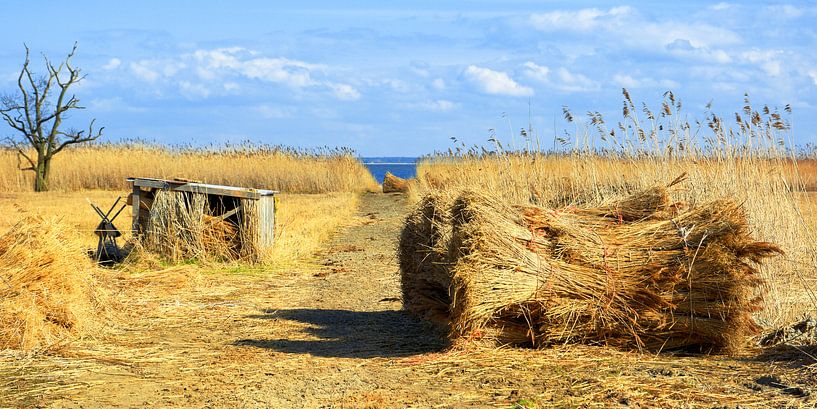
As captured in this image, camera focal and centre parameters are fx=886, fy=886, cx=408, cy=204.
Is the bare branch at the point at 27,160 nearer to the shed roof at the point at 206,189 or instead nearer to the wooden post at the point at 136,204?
the wooden post at the point at 136,204

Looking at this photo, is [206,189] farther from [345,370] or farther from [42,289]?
[345,370]

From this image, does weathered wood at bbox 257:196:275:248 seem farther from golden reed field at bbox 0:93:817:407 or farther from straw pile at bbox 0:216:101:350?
straw pile at bbox 0:216:101:350

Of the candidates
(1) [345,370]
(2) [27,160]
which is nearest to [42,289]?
(1) [345,370]

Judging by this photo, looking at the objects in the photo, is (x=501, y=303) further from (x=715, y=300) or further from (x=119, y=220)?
(x=119, y=220)

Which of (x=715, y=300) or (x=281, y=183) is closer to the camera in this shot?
(x=715, y=300)

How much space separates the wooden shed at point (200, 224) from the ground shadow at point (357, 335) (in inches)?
147

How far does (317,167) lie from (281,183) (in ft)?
5.49

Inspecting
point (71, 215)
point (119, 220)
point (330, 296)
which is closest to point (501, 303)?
point (330, 296)

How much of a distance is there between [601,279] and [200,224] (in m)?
7.50

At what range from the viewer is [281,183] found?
36.2 m

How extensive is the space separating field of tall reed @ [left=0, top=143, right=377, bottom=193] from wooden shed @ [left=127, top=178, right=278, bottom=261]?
22643 mm

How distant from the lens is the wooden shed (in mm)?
12680

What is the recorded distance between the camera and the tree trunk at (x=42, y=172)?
3312 cm

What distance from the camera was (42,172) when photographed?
33406 millimetres
